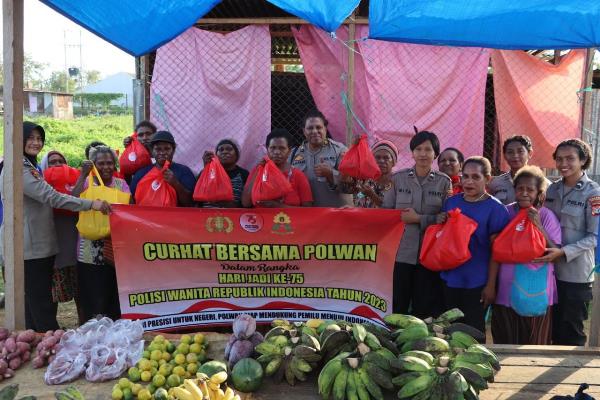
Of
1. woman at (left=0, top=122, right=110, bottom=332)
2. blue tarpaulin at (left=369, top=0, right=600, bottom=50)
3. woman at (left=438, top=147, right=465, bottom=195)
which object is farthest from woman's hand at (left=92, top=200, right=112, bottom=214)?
woman at (left=438, top=147, right=465, bottom=195)

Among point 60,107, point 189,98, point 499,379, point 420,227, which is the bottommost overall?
point 499,379

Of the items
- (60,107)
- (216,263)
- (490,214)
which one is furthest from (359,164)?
(60,107)

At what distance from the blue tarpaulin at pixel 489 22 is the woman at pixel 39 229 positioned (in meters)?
2.46

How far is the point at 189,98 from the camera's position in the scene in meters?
6.04

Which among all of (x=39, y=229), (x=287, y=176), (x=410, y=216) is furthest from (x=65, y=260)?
(x=410, y=216)

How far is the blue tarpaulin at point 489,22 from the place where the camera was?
302 centimetres

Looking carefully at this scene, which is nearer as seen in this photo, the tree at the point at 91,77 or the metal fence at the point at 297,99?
the metal fence at the point at 297,99

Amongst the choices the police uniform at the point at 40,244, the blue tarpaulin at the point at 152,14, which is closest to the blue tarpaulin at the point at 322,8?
the blue tarpaulin at the point at 152,14

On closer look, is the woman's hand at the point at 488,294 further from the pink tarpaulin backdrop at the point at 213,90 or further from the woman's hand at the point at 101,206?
the pink tarpaulin backdrop at the point at 213,90

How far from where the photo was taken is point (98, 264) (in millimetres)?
3988

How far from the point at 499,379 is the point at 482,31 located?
2170mm

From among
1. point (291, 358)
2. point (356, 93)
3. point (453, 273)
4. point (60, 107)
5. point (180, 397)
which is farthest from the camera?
point (60, 107)

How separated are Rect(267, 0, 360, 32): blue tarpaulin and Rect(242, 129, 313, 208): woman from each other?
3.74ft

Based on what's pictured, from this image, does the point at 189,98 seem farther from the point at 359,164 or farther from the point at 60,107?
the point at 60,107
